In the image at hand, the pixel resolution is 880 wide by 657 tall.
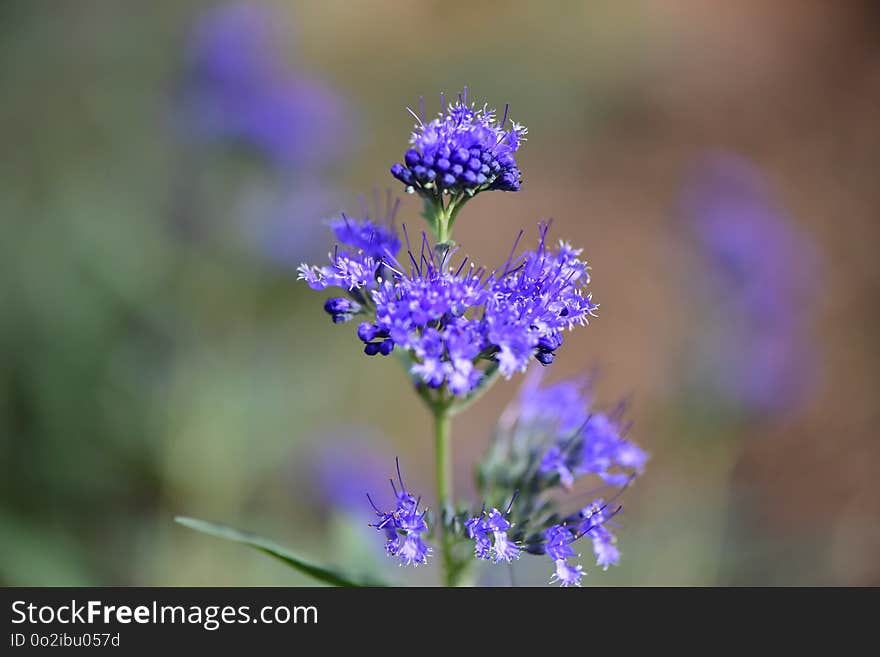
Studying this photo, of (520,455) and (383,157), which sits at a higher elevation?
(383,157)

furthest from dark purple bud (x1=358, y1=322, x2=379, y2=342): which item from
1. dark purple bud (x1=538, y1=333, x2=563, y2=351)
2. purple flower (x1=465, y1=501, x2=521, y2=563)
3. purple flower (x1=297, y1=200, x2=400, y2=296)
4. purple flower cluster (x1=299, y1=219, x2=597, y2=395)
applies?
purple flower (x1=465, y1=501, x2=521, y2=563)

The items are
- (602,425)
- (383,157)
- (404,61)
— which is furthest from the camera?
(404,61)

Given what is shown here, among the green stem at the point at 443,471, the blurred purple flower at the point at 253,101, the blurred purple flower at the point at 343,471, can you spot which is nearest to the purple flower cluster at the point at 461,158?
the green stem at the point at 443,471

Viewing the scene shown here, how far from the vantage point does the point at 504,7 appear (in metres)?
11.3

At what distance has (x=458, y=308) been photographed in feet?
7.65

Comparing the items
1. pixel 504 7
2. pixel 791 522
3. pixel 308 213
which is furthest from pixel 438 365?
pixel 504 7

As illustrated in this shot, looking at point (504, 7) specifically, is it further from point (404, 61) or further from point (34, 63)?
point (34, 63)

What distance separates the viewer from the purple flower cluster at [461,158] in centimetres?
245

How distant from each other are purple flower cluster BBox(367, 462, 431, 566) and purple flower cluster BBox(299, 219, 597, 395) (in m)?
0.36

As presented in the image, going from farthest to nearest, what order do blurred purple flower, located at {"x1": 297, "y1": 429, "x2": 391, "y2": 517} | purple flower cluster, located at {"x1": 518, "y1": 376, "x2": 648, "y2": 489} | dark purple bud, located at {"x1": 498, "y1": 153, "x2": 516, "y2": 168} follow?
blurred purple flower, located at {"x1": 297, "y1": 429, "x2": 391, "y2": 517}, purple flower cluster, located at {"x1": 518, "y1": 376, "x2": 648, "y2": 489}, dark purple bud, located at {"x1": 498, "y1": 153, "x2": 516, "y2": 168}

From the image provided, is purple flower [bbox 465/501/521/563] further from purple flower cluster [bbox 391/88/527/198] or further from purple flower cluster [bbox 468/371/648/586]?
purple flower cluster [bbox 391/88/527/198]

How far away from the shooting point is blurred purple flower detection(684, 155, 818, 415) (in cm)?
564

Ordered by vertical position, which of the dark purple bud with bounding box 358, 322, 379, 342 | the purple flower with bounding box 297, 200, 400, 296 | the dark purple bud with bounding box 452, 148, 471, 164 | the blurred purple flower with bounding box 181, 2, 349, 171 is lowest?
the dark purple bud with bounding box 358, 322, 379, 342
